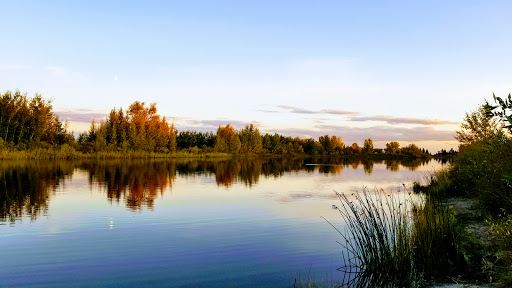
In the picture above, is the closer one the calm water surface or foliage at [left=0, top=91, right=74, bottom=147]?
the calm water surface

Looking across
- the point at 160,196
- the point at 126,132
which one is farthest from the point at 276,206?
the point at 126,132

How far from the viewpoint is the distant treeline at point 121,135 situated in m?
69.9

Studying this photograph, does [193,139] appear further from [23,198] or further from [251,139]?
[23,198]

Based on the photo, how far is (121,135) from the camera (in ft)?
312

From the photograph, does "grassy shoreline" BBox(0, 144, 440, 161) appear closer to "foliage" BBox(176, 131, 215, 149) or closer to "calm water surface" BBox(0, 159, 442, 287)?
"foliage" BBox(176, 131, 215, 149)

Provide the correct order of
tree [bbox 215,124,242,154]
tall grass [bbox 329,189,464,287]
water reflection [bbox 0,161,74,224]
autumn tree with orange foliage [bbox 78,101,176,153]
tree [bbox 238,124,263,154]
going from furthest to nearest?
tree [bbox 238,124,263,154] < tree [bbox 215,124,242,154] < autumn tree with orange foliage [bbox 78,101,176,153] < water reflection [bbox 0,161,74,224] < tall grass [bbox 329,189,464,287]

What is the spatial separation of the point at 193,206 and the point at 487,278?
16009mm

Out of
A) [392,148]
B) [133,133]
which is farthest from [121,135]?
[392,148]

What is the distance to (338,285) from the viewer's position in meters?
9.54

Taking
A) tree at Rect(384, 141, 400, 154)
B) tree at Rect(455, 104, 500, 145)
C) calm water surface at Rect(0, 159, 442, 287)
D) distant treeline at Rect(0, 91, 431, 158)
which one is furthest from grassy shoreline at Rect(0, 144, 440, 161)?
tree at Rect(384, 141, 400, 154)

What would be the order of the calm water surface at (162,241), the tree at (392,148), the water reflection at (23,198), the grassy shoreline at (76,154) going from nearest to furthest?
the calm water surface at (162,241), the water reflection at (23,198), the grassy shoreline at (76,154), the tree at (392,148)

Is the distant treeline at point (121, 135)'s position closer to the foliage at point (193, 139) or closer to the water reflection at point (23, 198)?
the foliage at point (193, 139)

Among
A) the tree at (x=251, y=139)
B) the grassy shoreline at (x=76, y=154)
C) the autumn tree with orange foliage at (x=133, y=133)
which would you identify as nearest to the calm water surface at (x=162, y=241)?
the grassy shoreline at (x=76, y=154)

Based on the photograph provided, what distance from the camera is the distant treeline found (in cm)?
6988
